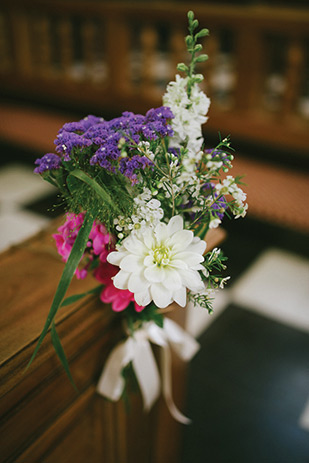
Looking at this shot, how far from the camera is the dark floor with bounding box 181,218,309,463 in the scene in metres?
1.68

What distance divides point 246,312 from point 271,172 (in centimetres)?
95

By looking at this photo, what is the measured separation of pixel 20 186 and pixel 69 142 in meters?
3.04

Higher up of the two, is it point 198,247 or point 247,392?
point 198,247

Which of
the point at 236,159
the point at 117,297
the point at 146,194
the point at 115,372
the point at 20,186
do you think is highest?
the point at 146,194

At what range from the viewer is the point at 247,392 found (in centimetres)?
190

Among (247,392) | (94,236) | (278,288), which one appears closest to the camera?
(94,236)

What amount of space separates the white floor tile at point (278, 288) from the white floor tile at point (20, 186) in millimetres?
1684

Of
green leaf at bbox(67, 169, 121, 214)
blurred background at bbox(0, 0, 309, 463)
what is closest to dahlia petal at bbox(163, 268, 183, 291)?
green leaf at bbox(67, 169, 121, 214)

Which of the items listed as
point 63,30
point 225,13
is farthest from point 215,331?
point 63,30

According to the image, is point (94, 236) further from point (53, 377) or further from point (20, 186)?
point (20, 186)

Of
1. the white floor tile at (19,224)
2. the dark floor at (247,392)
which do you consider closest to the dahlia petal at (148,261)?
the dark floor at (247,392)

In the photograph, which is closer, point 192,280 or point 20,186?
point 192,280

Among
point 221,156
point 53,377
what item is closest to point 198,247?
point 221,156

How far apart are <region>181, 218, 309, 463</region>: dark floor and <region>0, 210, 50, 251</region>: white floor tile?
51.2 inches
